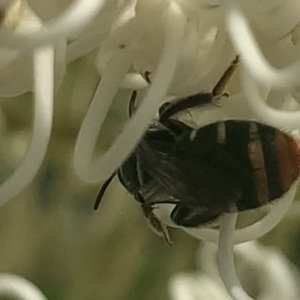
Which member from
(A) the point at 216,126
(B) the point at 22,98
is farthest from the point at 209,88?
(B) the point at 22,98

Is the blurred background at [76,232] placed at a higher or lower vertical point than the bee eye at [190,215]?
lower

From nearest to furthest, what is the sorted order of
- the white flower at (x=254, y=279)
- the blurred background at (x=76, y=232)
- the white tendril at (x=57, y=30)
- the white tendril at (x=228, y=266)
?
1. the white tendril at (x=57, y=30)
2. the white tendril at (x=228, y=266)
3. the white flower at (x=254, y=279)
4. the blurred background at (x=76, y=232)

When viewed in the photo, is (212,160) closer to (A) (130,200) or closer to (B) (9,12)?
(B) (9,12)

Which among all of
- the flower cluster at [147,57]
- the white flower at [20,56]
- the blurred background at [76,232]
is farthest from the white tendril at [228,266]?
the blurred background at [76,232]

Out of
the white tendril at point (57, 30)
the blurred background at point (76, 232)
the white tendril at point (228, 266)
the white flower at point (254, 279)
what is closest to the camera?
the white tendril at point (57, 30)

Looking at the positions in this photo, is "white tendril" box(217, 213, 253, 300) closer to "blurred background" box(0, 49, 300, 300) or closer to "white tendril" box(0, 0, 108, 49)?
"white tendril" box(0, 0, 108, 49)

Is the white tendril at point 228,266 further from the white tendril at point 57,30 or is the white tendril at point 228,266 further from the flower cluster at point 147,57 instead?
the white tendril at point 57,30

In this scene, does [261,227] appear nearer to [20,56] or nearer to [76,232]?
[20,56]
